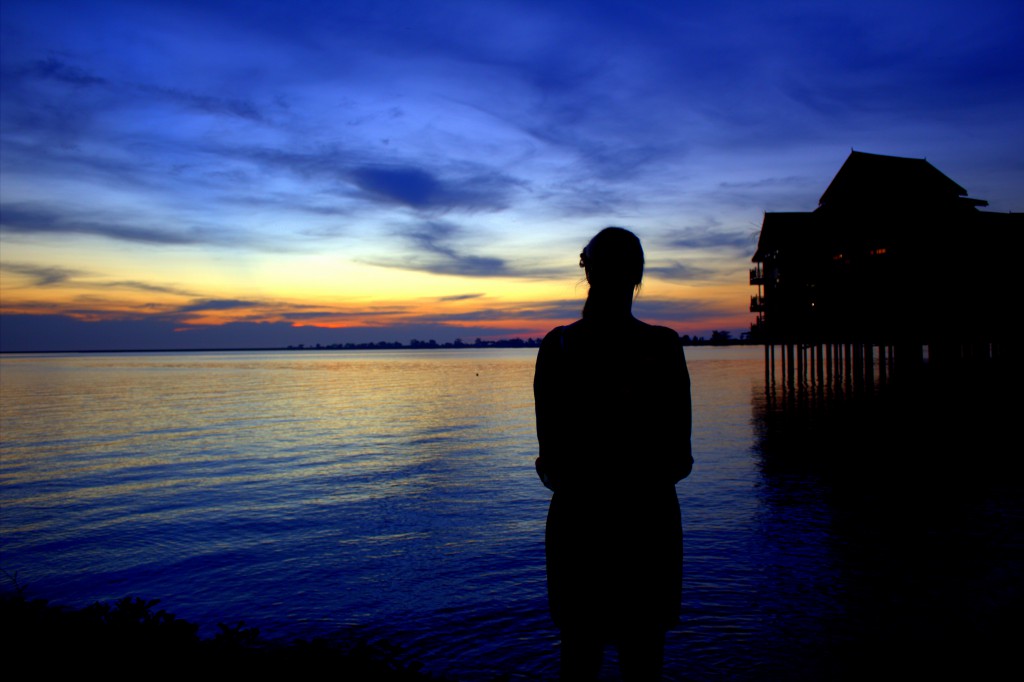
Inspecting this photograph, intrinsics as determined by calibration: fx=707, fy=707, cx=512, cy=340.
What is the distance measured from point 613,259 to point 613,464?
0.93m

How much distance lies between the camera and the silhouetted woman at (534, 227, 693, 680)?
10.3 feet

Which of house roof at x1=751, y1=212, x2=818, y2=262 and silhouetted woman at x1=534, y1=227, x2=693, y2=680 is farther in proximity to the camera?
house roof at x1=751, y1=212, x2=818, y2=262

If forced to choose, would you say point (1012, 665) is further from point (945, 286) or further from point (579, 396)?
point (945, 286)

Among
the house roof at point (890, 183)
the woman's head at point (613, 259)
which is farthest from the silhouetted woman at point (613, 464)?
the house roof at point (890, 183)

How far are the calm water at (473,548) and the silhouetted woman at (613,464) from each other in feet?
14.7

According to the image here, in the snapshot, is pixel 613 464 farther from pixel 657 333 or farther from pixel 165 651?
pixel 165 651

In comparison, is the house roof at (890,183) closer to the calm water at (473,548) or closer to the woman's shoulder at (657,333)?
the calm water at (473,548)

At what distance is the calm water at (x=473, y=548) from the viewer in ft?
27.8

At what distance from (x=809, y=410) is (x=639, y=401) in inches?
1412

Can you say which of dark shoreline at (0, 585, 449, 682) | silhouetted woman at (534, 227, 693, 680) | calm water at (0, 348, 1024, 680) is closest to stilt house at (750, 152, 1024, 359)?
calm water at (0, 348, 1024, 680)

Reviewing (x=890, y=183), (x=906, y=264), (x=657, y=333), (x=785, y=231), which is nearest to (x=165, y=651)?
(x=657, y=333)

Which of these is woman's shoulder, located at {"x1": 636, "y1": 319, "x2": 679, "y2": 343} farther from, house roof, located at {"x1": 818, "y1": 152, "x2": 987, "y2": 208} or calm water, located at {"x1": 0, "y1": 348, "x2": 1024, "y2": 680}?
house roof, located at {"x1": 818, "y1": 152, "x2": 987, "y2": 208}

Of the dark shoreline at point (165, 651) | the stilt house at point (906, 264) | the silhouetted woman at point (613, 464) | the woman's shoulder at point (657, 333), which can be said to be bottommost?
the dark shoreline at point (165, 651)

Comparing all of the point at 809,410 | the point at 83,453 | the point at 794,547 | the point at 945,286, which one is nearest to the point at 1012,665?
the point at 794,547
